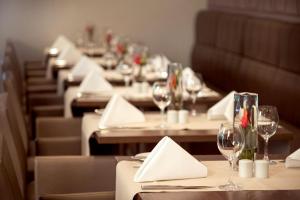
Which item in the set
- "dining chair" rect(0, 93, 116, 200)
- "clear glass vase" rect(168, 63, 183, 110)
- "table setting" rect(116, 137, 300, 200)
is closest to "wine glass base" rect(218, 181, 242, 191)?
"table setting" rect(116, 137, 300, 200)

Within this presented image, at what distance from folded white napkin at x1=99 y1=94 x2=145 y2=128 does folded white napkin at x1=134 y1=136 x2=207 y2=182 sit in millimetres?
1365

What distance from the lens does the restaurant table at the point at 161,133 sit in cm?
441

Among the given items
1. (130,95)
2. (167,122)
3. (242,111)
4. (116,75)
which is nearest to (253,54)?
(116,75)

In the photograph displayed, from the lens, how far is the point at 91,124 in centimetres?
485

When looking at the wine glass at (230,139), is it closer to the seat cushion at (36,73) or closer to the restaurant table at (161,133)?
the restaurant table at (161,133)

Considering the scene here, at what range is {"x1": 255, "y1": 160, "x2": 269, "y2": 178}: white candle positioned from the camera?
10.8ft

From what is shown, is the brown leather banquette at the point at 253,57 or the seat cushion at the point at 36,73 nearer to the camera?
the brown leather banquette at the point at 253,57

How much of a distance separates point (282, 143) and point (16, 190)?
5.60ft

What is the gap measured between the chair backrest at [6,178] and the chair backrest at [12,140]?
1.00 ft

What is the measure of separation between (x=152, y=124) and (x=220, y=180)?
154 cm

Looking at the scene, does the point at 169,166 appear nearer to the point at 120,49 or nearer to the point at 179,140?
the point at 179,140

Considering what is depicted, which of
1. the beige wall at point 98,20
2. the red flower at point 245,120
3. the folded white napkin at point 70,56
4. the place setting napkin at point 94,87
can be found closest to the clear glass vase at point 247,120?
the red flower at point 245,120

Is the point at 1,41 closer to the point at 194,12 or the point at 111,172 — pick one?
the point at 194,12

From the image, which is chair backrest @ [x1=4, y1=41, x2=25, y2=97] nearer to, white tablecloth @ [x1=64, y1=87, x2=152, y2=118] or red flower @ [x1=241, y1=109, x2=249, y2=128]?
white tablecloth @ [x1=64, y1=87, x2=152, y2=118]
